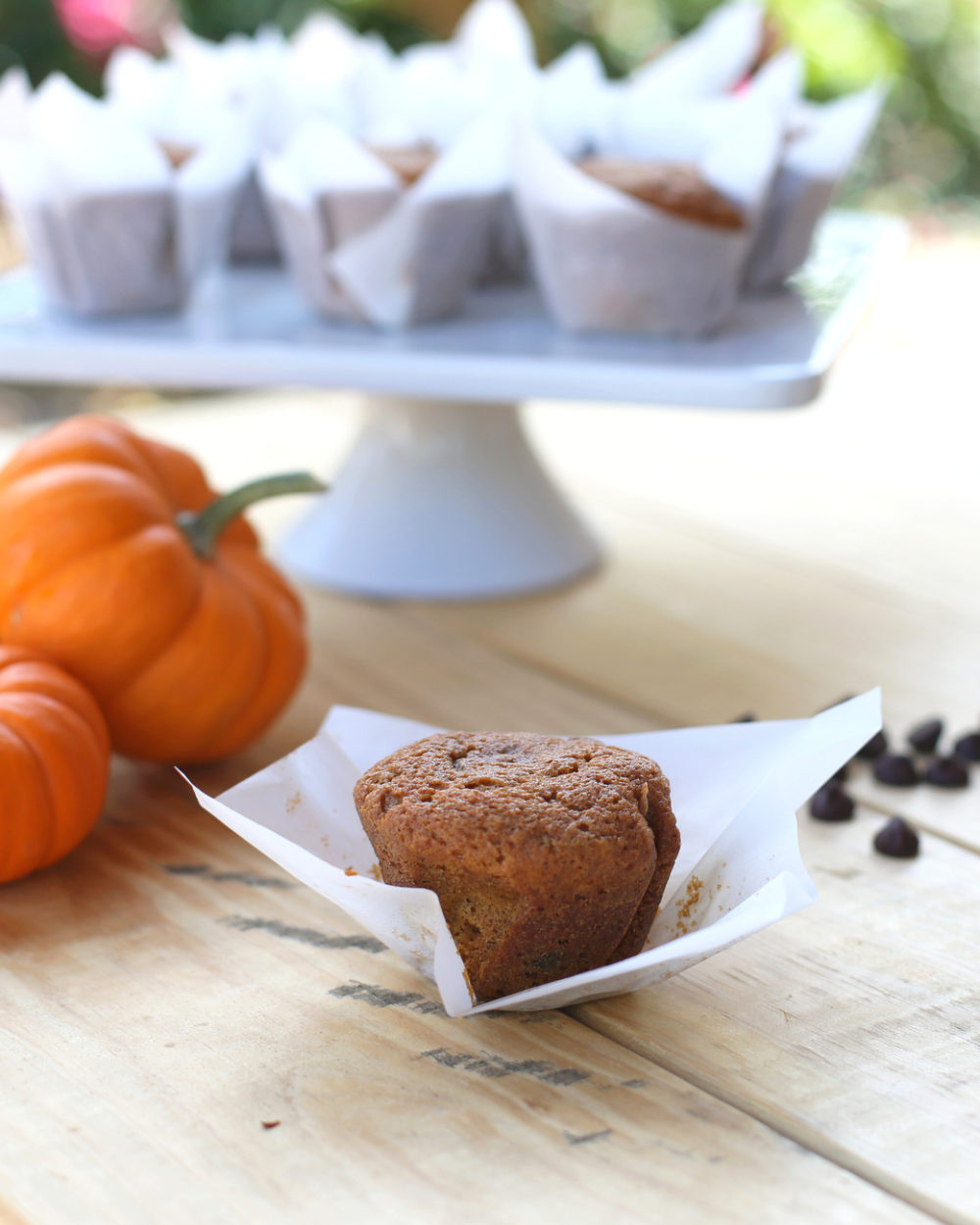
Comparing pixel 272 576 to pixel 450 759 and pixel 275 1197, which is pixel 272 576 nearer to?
pixel 450 759

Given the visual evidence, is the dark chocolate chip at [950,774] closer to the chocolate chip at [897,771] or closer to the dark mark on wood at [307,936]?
the chocolate chip at [897,771]

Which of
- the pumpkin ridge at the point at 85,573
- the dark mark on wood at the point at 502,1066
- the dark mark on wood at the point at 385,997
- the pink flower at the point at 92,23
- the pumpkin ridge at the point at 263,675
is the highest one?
the pink flower at the point at 92,23

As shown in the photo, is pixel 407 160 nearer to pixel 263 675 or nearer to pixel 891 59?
pixel 263 675

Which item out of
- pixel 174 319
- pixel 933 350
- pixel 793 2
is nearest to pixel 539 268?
pixel 174 319

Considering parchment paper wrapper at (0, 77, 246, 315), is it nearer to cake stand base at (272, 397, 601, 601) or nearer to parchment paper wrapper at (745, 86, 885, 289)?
cake stand base at (272, 397, 601, 601)

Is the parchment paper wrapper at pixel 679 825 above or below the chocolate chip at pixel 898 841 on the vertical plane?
above

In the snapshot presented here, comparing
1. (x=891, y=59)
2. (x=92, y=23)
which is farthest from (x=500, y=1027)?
(x=891, y=59)

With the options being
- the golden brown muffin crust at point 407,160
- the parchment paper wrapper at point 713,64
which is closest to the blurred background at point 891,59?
the parchment paper wrapper at point 713,64

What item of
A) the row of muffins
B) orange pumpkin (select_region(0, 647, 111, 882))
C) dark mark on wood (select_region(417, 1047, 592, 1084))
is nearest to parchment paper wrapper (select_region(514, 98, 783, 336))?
the row of muffins
